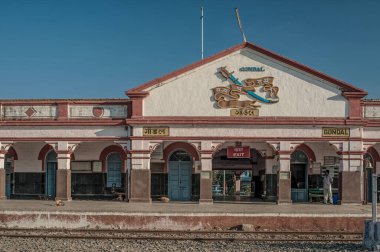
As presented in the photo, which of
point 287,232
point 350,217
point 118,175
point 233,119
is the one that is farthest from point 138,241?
point 118,175

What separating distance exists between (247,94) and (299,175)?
5.57 meters

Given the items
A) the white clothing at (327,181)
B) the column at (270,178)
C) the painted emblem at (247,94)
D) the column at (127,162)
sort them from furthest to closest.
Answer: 1. the column at (270,178)
2. the white clothing at (327,181)
3. the column at (127,162)
4. the painted emblem at (247,94)

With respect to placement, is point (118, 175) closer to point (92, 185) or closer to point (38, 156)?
point (92, 185)

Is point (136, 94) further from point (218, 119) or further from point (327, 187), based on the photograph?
point (327, 187)

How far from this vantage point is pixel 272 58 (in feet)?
82.2

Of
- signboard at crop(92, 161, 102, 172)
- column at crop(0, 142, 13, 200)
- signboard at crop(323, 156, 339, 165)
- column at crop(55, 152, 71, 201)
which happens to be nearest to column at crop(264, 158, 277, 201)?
signboard at crop(323, 156, 339, 165)

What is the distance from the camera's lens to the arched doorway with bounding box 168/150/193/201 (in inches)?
1084

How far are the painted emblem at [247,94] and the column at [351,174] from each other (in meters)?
4.00

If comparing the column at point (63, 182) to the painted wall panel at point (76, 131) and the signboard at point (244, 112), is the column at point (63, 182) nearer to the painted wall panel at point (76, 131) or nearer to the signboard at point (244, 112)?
the painted wall panel at point (76, 131)

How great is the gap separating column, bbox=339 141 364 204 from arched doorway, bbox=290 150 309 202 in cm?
293

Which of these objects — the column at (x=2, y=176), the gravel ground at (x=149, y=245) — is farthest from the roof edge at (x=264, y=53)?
the gravel ground at (x=149, y=245)

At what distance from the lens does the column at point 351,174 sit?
971 inches

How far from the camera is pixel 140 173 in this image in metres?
25.1

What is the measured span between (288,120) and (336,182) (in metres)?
5.22
